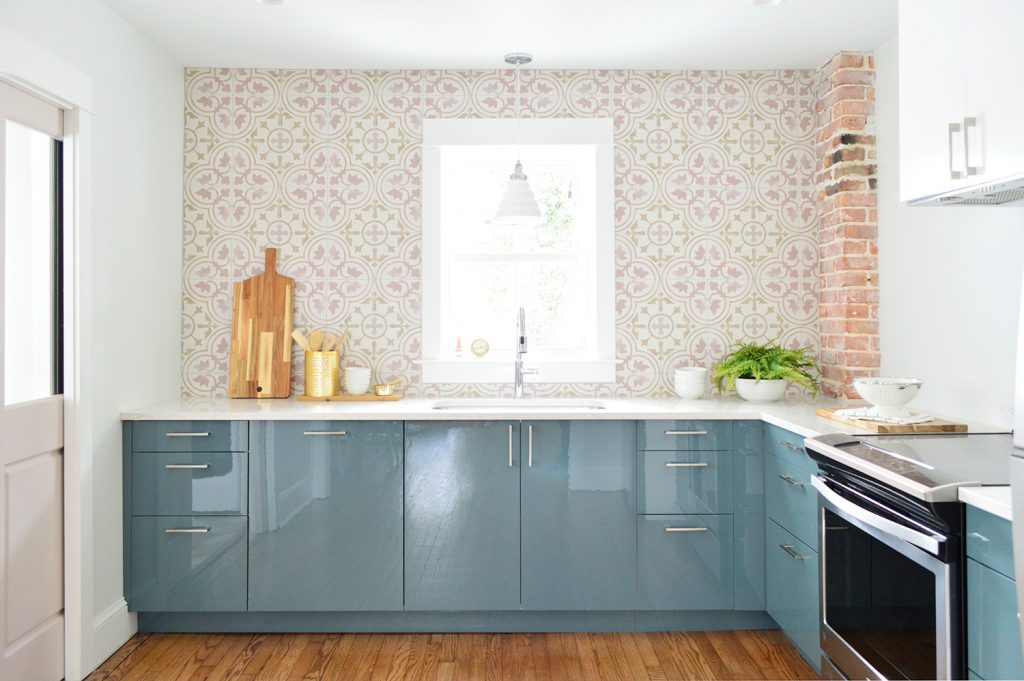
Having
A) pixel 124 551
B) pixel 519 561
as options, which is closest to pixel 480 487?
pixel 519 561

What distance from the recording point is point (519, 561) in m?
3.16

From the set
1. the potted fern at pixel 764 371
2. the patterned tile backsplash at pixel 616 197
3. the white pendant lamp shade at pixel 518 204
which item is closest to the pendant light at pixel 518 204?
the white pendant lamp shade at pixel 518 204

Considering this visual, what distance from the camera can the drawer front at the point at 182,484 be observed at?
123 inches

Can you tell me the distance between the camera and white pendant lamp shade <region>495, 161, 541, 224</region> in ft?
11.2

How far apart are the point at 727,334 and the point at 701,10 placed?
147cm

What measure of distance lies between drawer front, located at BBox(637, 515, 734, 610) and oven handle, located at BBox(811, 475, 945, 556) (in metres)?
0.68

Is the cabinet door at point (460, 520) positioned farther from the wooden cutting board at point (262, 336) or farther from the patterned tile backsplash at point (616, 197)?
the wooden cutting board at point (262, 336)

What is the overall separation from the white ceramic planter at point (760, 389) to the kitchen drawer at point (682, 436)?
39 cm

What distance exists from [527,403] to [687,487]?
31.9 inches

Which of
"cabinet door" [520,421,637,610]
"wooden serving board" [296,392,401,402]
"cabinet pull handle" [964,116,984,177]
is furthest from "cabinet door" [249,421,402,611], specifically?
"cabinet pull handle" [964,116,984,177]

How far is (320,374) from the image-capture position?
362cm

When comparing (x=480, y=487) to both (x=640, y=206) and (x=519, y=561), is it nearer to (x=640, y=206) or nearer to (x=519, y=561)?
(x=519, y=561)

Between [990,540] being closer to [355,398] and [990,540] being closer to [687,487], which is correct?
[687,487]

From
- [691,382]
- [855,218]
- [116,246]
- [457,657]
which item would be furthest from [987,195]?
[116,246]
